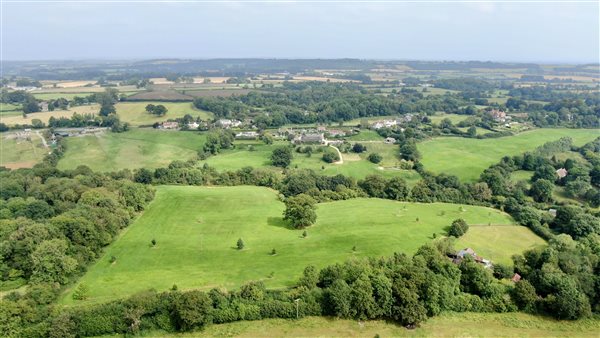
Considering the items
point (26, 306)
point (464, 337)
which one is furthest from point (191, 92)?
point (464, 337)

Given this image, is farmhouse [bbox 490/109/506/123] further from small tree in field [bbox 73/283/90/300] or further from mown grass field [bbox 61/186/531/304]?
small tree in field [bbox 73/283/90/300]

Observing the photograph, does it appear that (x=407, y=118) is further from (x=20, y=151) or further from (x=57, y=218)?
(x=57, y=218)

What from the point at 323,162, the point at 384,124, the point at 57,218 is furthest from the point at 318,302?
the point at 384,124

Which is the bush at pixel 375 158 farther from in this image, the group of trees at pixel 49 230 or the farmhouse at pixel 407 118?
the group of trees at pixel 49 230

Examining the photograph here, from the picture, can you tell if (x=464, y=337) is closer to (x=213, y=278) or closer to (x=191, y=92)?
(x=213, y=278)

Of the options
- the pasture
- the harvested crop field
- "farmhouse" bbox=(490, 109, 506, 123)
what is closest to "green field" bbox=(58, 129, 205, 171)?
the pasture

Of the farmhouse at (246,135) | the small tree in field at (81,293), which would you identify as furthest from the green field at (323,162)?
the small tree in field at (81,293)
